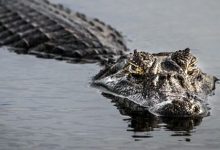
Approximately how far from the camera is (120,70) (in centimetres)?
1102

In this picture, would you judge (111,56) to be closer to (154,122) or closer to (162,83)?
(162,83)

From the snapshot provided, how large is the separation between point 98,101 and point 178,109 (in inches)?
56.3

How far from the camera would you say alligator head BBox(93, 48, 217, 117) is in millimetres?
9633

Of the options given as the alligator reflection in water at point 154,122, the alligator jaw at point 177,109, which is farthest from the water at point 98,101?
the alligator jaw at point 177,109

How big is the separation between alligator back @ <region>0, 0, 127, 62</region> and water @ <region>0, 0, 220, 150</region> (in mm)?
322

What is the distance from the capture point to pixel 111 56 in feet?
42.8

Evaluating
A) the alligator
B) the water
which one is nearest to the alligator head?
the alligator

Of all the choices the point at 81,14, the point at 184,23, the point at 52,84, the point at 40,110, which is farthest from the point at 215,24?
the point at 40,110

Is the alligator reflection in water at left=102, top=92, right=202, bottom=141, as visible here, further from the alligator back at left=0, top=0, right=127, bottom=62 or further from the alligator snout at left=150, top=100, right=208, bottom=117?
the alligator back at left=0, top=0, right=127, bottom=62

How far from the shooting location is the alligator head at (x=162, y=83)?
9633 millimetres

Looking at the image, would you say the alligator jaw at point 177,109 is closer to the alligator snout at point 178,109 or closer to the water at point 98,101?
the alligator snout at point 178,109

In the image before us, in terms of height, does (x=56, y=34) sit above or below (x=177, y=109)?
above

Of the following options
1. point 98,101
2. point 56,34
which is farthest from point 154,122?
point 56,34

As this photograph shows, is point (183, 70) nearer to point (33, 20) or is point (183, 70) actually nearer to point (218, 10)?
point (33, 20)
